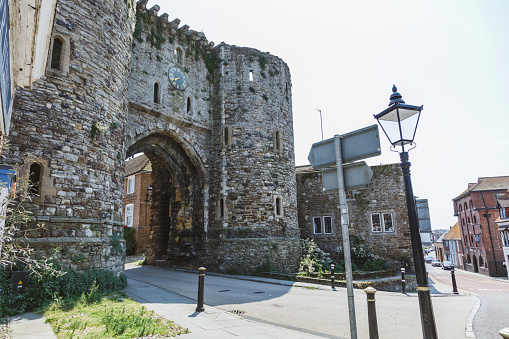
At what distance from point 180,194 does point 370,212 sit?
11629 mm

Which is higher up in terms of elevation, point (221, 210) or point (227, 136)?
point (227, 136)

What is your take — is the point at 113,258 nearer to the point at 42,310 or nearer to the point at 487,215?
the point at 42,310

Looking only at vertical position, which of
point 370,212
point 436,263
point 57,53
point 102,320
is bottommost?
point 436,263

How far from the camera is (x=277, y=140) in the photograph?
18578mm

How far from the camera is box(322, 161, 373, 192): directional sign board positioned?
4.11m

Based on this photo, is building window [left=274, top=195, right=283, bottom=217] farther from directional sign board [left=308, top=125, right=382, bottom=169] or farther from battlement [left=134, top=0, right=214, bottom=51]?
directional sign board [left=308, top=125, right=382, bottom=169]

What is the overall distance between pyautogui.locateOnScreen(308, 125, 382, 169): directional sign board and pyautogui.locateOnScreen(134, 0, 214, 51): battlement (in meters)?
13.7

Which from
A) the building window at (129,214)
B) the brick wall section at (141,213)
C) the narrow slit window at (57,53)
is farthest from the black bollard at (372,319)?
the building window at (129,214)

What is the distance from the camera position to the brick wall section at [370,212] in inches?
763

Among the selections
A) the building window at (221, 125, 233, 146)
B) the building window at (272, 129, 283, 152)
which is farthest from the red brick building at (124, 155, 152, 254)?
the building window at (272, 129, 283, 152)

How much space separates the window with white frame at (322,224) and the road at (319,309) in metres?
8.86

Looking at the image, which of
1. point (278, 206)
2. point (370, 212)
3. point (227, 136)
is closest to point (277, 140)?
point (227, 136)

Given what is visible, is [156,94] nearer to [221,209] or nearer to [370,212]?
[221,209]

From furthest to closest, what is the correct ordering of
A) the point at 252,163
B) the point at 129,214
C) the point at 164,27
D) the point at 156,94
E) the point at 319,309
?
the point at 129,214, the point at 252,163, the point at 164,27, the point at 156,94, the point at 319,309
